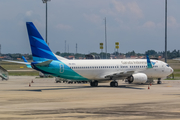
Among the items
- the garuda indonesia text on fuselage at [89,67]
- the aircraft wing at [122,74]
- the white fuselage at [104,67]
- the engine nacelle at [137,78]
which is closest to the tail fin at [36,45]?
the garuda indonesia text on fuselage at [89,67]

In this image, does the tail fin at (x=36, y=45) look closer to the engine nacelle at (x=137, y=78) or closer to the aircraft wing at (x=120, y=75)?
the aircraft wing at (x=120, y=75)

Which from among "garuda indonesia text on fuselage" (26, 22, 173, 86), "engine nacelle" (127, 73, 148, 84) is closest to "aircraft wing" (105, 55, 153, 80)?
"garuda indonesia text on fuselage" (26, 22, 173, 86)

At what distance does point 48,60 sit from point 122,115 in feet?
74.4

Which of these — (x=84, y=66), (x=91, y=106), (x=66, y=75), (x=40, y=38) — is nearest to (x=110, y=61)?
(x=84, y=66)

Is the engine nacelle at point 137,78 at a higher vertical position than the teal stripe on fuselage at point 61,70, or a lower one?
lower

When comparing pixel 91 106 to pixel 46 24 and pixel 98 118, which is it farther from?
pixel 46 24

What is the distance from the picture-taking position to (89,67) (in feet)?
152

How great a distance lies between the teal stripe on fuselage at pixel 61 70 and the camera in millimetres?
42969

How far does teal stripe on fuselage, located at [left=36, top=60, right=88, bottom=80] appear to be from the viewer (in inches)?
1692

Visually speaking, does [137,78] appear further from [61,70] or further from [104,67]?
[61,70]

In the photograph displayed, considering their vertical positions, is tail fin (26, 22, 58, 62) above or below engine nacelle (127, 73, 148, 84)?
above

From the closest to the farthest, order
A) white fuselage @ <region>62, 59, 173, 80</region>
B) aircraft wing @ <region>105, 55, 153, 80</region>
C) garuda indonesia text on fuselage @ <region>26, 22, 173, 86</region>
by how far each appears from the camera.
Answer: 1. garuda indonesia text on fuselage @ <region>26, 22, 173, 86</region>
2. aircraft wing @ <region>105, 55, 153, 80</region>
3. white fuselage @ <region>62, 59, 173, 80</region>

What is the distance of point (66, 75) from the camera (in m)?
44.4

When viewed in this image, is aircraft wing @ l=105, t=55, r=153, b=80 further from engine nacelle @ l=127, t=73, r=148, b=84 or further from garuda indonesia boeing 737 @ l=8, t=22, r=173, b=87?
engine nacelle @ l=127, t=73, r=148, b=84
